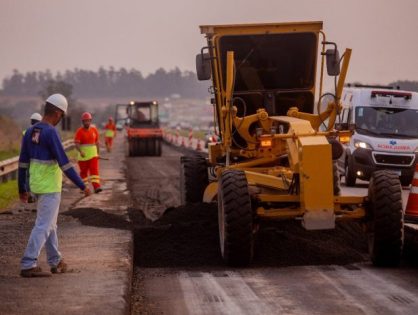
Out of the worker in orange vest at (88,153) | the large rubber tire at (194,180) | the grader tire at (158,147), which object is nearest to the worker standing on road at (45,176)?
Result: the large rubber tire at (194,180)

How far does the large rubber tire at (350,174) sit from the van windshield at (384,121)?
31.4 inches

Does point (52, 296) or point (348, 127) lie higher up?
point (348, 127)

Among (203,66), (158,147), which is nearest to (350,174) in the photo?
(203,66)

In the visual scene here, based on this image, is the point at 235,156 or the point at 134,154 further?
the point at 134,154

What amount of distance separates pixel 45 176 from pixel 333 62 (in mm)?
5431

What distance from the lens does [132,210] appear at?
1970cm

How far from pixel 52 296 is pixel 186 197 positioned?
7.83 metres

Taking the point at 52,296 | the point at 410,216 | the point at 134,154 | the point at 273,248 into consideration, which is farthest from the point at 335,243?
the point at 134,154

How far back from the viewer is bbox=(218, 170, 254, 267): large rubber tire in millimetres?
12648

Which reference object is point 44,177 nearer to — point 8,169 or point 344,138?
point 344,138

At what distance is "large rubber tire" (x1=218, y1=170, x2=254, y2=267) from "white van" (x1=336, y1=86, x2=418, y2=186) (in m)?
13.7

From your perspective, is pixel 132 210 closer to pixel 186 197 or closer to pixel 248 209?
pixel 186 197

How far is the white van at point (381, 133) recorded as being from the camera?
26.1 m

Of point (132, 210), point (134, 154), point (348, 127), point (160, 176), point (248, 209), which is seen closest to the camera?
point (248, 209)
